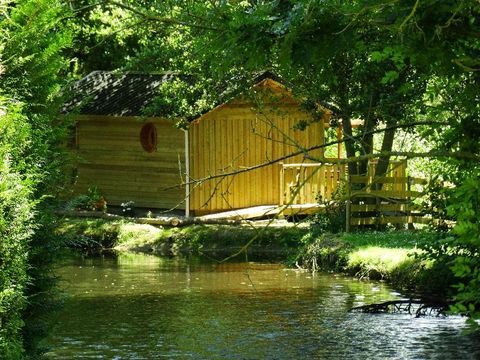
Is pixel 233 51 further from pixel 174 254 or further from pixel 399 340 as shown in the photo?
pixel 174 254

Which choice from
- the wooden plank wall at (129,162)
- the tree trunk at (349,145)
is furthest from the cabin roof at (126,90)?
the tree trunk at (349,145)

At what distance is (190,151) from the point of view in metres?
27.2

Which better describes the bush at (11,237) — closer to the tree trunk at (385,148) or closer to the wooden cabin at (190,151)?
the tree trunk at (385,148)

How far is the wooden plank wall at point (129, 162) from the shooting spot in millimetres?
27872

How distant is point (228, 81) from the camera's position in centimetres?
2391

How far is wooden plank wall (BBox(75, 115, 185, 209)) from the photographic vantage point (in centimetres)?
2787

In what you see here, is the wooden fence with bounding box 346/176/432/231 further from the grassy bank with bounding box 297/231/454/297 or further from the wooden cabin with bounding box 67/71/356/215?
the wooden cabin with bounding box 67/71/356/215

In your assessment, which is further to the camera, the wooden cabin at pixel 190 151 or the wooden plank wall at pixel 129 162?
the wooden plank wall at pixel 129 162

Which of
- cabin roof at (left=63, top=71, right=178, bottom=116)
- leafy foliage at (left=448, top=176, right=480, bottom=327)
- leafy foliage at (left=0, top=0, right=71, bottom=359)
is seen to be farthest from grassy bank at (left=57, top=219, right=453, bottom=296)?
leafy foliage at (left=448, top=176, right=480, bottom=327)

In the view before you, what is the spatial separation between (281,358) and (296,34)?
5674 mm

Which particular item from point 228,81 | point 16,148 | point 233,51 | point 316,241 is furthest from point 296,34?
point 228,81

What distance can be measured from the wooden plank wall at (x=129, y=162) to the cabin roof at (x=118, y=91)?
312 millimetres

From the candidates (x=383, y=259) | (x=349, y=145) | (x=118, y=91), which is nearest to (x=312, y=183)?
(x=349, y=145)

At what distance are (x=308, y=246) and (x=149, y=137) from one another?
7.96m
